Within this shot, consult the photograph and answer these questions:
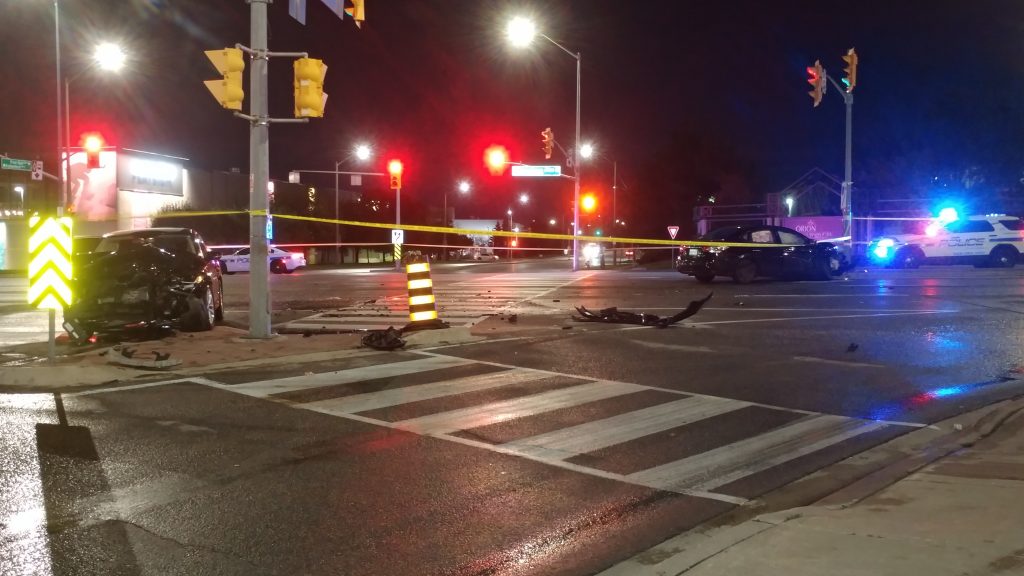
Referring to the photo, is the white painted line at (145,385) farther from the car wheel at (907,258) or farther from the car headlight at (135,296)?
the car wheel at (907,258)

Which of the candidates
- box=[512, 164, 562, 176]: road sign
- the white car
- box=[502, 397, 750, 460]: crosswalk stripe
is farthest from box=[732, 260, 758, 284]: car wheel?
the white car

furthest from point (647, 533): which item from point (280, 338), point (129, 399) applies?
point (280, 338)

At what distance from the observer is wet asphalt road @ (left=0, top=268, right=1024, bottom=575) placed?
14.7ft

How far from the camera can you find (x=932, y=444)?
6.53 metres

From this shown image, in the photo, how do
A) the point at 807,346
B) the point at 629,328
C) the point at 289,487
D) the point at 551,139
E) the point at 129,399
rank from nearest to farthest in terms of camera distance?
the point at 289,487 < the point at 129,399 < the point at 807,346 < the point at 629,328 < the point at 551,139

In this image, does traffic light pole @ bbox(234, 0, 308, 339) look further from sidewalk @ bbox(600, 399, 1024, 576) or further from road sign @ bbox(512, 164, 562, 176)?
road sign @ bbox(512, 164, 562, 176)

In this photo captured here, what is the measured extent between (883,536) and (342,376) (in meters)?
6.10

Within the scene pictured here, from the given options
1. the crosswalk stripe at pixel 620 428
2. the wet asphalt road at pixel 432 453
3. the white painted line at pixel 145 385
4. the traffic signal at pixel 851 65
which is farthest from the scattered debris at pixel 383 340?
the traffic signal at pixel 851 65

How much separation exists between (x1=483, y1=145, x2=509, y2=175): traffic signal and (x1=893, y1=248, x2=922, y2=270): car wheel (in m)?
16.7

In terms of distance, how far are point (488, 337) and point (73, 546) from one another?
792 cm

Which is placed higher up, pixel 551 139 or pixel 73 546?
pixel 551 139

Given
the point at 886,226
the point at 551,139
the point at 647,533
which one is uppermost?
the point at 551,139

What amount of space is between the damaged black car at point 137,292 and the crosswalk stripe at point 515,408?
5817 mm

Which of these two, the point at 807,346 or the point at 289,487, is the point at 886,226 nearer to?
the point at 807,346
